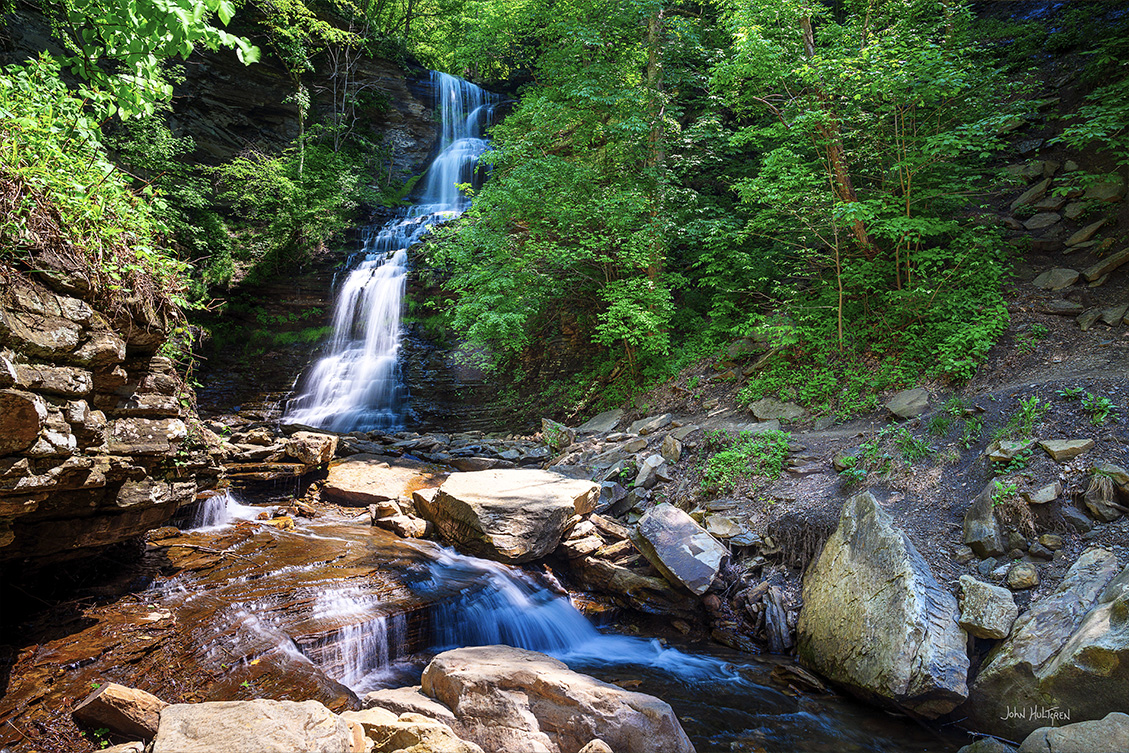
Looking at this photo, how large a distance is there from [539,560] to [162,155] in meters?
14.8

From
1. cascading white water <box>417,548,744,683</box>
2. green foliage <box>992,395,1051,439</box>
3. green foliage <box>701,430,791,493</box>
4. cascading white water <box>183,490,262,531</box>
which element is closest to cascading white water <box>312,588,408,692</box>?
cascading white water <box>417,548,744,683</box>

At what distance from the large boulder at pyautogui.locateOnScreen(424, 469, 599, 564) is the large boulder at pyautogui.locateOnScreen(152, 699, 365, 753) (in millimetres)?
3412

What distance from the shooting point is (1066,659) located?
3.19m

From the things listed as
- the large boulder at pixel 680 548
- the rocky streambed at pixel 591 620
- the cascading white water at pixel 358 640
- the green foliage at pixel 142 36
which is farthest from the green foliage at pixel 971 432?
the green foliage at pixel 142 36

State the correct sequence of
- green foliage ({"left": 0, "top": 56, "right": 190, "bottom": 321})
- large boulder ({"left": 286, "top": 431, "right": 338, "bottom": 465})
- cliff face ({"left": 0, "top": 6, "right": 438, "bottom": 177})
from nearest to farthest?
green foliage ({"left": 0, "top": 56, "right": 190, "bottom": 321}), large boulder ({"left": 286, "top": 431, "right": 338, "bottom": 465}), cliff face ({"left": 0, "top": 6, "right": 438, "bottom": 177})

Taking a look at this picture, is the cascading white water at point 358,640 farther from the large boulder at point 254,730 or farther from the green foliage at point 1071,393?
the green foliage at point 1071,393

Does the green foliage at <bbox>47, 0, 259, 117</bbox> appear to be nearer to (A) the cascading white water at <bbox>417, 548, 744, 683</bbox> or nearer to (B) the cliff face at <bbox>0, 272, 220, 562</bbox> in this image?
(B) the cliff face at <bbox>0, 272, 220, 562</bbox>

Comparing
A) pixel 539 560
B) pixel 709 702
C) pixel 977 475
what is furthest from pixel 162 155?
pixel 977 475

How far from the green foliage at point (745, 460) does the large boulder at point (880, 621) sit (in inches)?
59.8

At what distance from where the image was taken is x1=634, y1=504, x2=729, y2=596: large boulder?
17.0 ft

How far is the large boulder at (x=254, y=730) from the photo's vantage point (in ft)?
7.39

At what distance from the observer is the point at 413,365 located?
1511 cm

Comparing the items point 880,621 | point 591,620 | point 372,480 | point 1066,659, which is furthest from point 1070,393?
point 372,480

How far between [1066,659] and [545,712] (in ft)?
10.9
